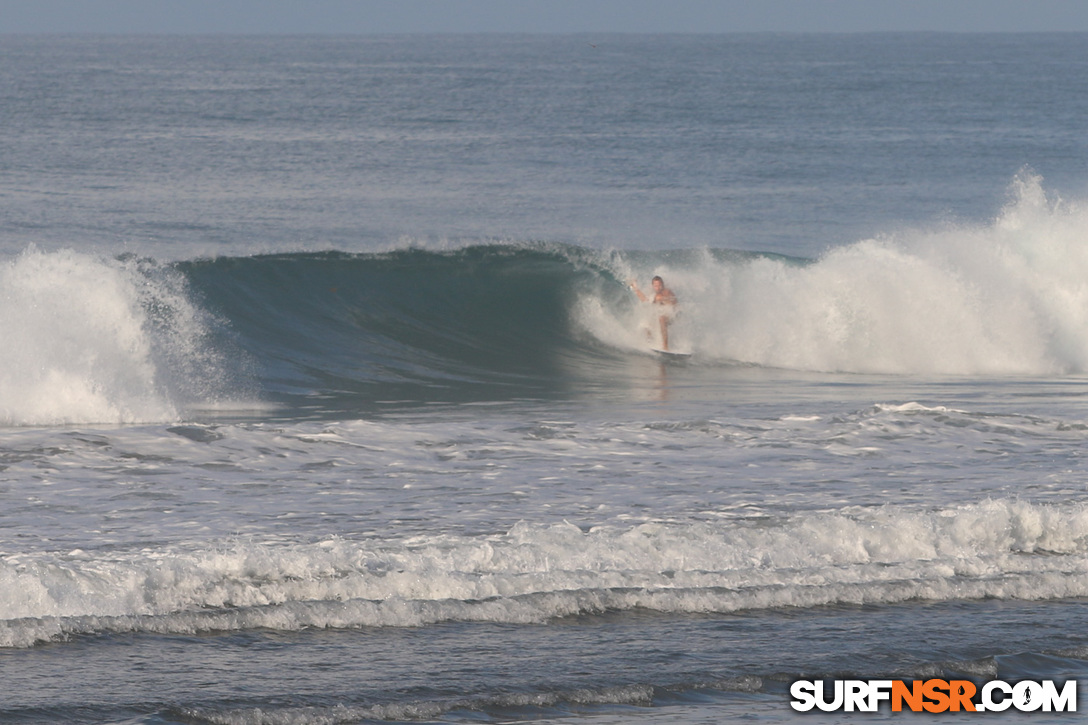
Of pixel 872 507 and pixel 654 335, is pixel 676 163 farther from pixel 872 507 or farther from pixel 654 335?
pixel 872 507

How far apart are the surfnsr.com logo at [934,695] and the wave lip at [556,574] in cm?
87

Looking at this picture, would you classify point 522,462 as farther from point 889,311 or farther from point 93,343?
point 889,311

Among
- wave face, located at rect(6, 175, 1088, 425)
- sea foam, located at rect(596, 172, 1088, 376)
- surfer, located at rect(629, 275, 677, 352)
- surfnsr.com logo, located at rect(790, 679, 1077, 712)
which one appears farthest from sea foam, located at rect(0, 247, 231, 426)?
surfnsr.com logo, located at rect(790, 679, 1077, 712)

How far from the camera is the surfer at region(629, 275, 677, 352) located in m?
15.8

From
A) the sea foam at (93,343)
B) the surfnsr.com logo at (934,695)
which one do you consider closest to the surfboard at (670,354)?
the sea foam at (93,343)

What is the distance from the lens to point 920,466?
8.33 meters

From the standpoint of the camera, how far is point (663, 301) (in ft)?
53.7

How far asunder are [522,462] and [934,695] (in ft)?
12.7

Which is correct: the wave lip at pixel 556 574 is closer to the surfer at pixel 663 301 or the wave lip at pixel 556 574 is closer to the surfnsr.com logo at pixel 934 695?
the surfnsr.com logo at pixel 934 695

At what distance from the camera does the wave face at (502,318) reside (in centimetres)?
1162

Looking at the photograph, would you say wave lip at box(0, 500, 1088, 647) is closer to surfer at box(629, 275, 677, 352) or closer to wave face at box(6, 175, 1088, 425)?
wave face at box(6, 175, 1088, 425)

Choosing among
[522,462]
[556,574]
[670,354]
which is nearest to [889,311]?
[670,354]

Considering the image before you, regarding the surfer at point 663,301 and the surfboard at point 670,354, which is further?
the surfer at point 663,301

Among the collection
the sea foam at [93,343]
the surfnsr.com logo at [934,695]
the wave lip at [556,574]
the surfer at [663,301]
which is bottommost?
the surfnsr.com logo at [934,695]
